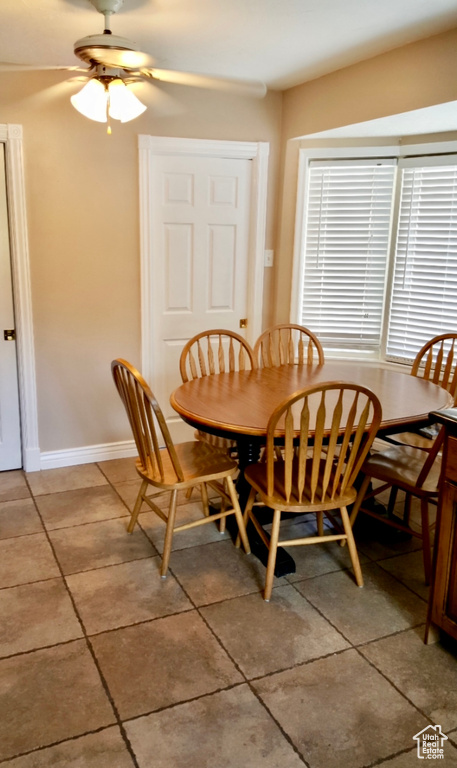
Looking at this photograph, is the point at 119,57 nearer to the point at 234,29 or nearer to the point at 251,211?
the point at 234,29

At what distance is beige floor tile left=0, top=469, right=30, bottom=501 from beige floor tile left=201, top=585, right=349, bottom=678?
1.57 m

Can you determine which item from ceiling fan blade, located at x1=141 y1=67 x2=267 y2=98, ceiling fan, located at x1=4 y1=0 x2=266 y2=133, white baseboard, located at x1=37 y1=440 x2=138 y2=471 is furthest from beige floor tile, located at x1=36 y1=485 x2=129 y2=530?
ceiling fan blade, located at x1=141 y1=67 x2=267 y2=98

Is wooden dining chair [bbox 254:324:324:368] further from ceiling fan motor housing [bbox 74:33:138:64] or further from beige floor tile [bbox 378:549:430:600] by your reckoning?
ceiling fan motor housing [bbox 74:33:138:64]

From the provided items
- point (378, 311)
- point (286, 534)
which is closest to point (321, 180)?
point (378, 311)

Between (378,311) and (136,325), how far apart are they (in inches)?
67.1

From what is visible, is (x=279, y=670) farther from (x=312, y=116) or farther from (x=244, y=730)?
(x=312, y=116)

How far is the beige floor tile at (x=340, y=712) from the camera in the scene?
1737 millimetres

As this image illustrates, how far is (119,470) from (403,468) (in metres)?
1.89

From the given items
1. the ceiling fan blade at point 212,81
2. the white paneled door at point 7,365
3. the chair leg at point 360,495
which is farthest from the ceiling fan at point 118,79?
the chair leg at point 360,495

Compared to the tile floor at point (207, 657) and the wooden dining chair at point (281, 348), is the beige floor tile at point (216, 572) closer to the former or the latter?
the tile floor at point (207, 657)

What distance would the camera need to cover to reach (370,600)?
97.0 inches

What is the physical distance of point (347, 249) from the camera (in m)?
4.11

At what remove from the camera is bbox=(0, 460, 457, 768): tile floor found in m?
1.75

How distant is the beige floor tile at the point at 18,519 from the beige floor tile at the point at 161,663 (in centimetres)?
100
